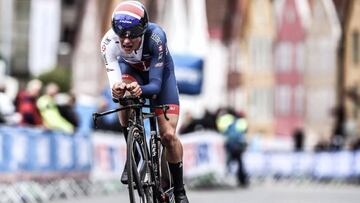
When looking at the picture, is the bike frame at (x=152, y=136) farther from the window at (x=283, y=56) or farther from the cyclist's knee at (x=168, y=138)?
the window at (x=283, y=56)

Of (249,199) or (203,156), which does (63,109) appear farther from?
(203,156)

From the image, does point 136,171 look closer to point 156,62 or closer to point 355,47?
point 156,62

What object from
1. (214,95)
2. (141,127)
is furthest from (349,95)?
(141,127)

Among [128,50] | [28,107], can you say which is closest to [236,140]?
[28,107]

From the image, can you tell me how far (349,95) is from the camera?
55875mm

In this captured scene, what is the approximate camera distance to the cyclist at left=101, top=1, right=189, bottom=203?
940 cm

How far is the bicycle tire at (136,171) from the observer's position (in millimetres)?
9000

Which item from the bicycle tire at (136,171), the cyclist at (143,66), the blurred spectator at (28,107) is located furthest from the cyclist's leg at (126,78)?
the blurred spectator at (28,107)

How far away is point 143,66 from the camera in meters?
10.0

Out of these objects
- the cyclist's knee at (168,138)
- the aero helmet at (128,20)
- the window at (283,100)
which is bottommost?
the window at (283,100)

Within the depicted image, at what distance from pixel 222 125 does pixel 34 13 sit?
87.6ft

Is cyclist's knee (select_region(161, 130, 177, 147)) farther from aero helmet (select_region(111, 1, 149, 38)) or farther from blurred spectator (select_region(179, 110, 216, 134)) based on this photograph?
blurred spectator (select_region(179, 110, 216, 134))

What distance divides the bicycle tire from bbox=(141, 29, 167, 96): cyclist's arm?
0.37 meters

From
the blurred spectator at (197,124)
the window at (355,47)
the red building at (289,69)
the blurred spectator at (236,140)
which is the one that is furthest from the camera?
the red building at (289,69)
